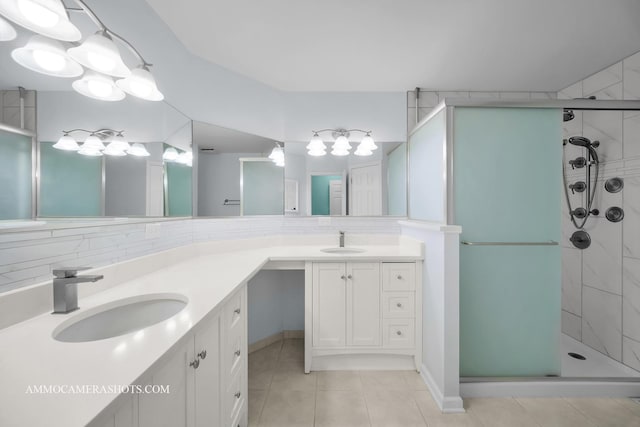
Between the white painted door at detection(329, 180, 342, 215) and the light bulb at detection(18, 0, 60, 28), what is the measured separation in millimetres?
1994

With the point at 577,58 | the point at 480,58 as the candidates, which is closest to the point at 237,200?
the point at 480,58

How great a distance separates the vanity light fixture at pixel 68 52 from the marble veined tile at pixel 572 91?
345 cm

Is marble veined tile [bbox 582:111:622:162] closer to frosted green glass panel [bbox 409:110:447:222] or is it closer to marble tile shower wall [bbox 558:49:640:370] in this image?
marble tile shower wall [bbox 558:49:640:370]

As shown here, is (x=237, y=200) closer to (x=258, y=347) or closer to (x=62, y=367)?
(x=258, y=347)

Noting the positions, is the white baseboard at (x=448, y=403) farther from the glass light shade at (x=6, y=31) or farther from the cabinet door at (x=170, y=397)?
the glass light shade at (x=6, y=31)

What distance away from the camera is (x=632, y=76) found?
202 centimetres

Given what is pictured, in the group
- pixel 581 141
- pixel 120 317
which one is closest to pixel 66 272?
pixel 120 317

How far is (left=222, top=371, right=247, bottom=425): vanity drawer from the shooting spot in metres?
1.14

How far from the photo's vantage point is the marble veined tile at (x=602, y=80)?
6.93 ft

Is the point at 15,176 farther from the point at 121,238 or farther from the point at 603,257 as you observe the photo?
the point at 603,257

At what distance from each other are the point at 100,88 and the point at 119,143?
251mm

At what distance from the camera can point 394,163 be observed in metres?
2.53

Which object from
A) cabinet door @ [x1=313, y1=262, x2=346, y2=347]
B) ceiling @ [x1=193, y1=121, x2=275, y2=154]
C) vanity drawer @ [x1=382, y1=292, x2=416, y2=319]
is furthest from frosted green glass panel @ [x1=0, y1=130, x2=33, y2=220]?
vanity drawer @ [x1=382, y1=292, x2=416, y2=319]

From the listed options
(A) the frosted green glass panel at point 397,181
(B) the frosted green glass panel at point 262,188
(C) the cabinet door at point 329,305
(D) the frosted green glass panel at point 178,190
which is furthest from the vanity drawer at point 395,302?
(D) the frosted green glass panel at point 178,190
